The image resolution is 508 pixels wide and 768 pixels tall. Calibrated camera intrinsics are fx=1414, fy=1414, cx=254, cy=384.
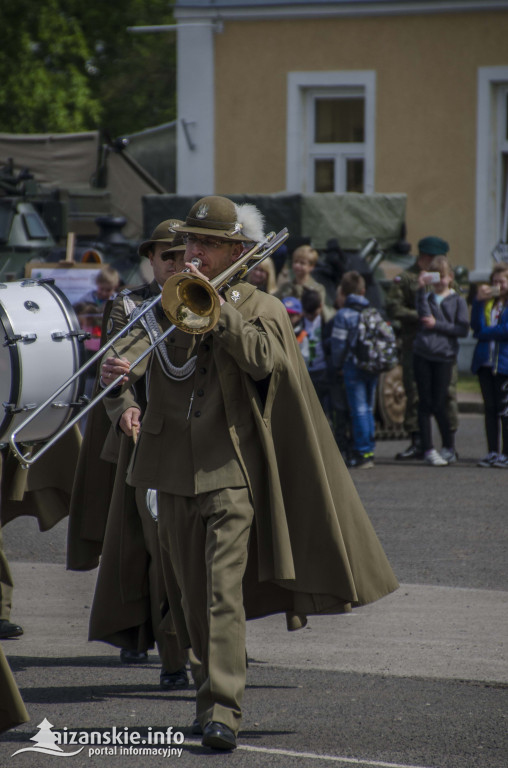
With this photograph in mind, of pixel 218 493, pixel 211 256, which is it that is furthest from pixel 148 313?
pixel 218 493

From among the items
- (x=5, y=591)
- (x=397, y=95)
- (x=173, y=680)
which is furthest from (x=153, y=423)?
(x=397, y=95)

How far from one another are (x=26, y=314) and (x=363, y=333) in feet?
17.7

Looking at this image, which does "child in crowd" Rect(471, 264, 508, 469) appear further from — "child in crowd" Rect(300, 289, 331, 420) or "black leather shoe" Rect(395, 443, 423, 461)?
"child in crowd" Rect(300, 289, 331, 420)

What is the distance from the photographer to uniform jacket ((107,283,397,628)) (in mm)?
5090

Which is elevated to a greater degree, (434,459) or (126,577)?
(126,577)

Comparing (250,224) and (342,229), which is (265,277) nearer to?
(342,229)

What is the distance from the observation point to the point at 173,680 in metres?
5.78

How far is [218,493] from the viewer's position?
5012 mm

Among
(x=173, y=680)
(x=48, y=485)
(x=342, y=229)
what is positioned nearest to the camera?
(x=173, y=680)

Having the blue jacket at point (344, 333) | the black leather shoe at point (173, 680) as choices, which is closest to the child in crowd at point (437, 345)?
the blue jacket at point (344, 333)

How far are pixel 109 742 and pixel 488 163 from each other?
17034mm

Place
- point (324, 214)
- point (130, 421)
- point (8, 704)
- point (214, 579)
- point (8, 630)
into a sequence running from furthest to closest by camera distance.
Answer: point (324, 214), point (8, 630), point (130, 421), point (214, 579), point (8, 704)

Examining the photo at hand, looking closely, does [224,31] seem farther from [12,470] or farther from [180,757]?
[180,757]

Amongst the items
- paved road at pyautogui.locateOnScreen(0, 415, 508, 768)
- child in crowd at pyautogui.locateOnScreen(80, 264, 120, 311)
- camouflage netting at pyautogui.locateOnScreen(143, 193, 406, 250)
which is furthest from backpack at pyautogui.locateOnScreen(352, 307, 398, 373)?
camouflage netting at pyautogui.locateOnScreen(143, 193, 406, 250)
